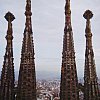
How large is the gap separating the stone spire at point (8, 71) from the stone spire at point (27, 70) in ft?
2.98

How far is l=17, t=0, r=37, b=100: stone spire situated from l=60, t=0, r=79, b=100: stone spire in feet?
9.33

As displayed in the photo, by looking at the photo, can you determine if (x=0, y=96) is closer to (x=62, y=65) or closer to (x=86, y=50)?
(x=62, y=65)

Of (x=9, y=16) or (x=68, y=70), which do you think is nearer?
(x=68, y=70)

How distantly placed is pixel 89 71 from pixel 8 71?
7.91m

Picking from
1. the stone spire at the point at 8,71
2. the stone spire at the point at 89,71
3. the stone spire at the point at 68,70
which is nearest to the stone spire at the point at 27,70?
the stone spire at the point at 8,71

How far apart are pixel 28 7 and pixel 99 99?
37.9 feet

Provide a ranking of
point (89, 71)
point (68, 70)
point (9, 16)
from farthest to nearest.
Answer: point (9, 16) < point (89, 71) < point (68, 70)

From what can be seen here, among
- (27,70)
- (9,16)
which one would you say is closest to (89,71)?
(27,70)

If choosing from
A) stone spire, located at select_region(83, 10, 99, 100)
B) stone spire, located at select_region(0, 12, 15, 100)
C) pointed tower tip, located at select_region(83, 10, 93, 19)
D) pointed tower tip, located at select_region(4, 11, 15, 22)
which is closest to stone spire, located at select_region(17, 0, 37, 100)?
stone spire, located at select_region(0, 12, 15, 100)

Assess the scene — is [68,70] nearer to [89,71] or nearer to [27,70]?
[89,71]

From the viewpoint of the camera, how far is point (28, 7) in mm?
29438

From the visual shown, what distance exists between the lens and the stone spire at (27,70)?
27250mm

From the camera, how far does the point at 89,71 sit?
2809cm

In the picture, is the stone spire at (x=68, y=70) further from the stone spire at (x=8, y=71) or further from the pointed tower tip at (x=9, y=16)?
the pointed tower tip at (x=9, y=16)
